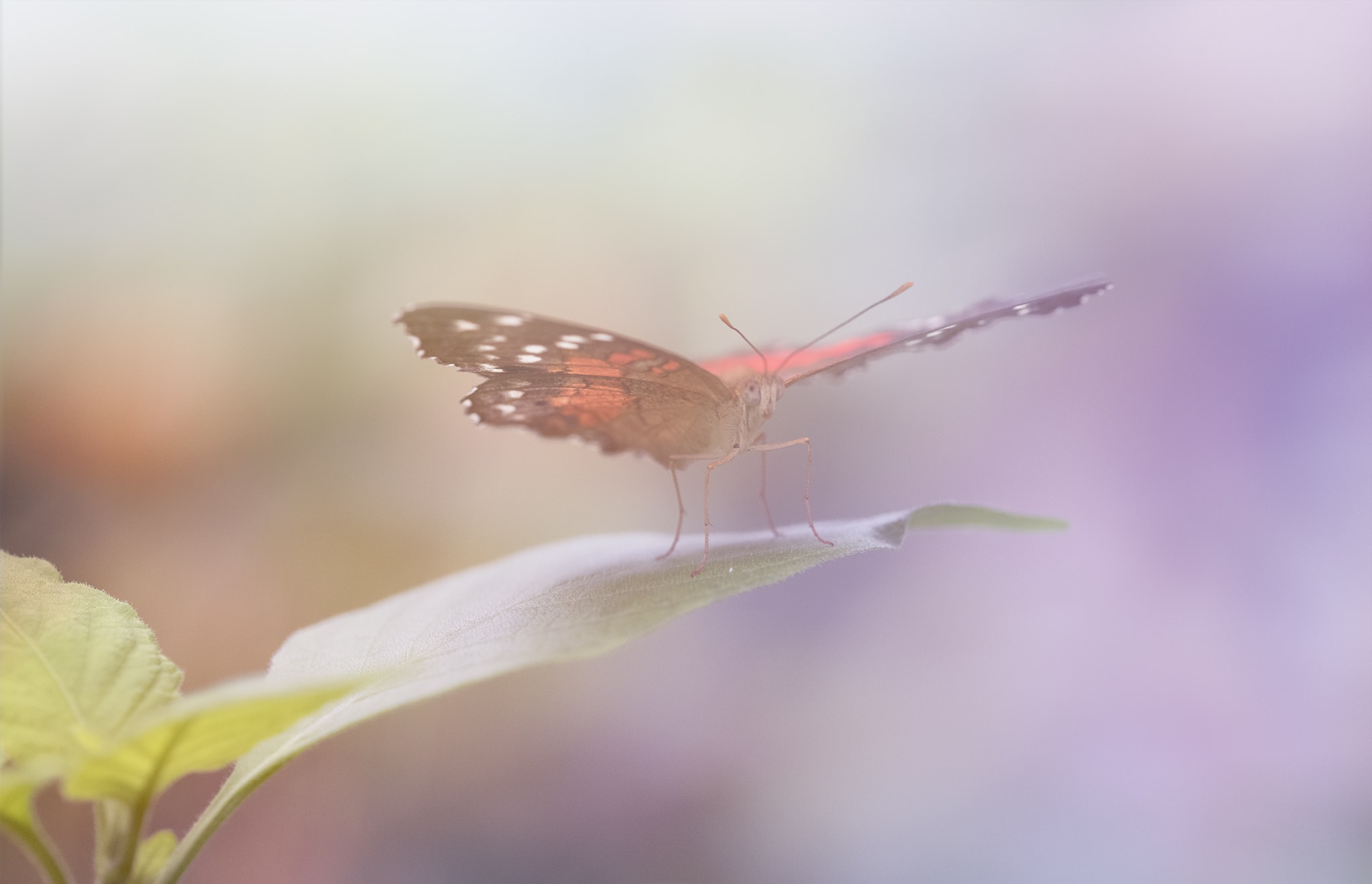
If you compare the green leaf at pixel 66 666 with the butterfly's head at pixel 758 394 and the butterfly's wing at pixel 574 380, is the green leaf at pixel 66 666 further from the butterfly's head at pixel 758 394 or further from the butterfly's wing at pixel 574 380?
the butterfly's head at pixel 758 394

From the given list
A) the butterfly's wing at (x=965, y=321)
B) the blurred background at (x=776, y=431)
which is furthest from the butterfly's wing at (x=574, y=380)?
the blurred background at (x=776, y=431)

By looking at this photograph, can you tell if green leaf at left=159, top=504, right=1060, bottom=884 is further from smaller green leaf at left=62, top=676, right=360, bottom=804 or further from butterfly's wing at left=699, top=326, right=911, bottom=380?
butterfly's wing at left=699, top=326, right=911, bottom=380

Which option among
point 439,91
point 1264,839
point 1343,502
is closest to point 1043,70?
point 1343,502

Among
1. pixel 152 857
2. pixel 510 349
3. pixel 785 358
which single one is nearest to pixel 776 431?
pixel 785 358

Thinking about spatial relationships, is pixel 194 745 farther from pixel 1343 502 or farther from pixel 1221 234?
pixel 1221 234

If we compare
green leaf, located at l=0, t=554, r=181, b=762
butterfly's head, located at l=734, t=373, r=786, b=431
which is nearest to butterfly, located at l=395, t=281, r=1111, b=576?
butterfly's head, located at l=734, t=373, r=786, b=431

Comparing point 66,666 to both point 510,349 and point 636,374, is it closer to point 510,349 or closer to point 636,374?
point 510,349
